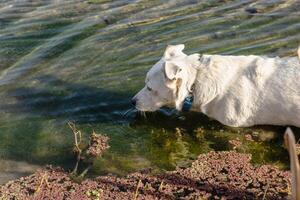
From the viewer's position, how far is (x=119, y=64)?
1046 cm

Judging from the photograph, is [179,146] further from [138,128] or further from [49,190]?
[49,190]

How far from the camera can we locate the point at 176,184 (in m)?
6.79

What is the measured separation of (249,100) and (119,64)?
11.8ft

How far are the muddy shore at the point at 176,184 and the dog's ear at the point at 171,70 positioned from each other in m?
1.33

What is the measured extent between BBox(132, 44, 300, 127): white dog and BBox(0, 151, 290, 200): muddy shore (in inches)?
33.6

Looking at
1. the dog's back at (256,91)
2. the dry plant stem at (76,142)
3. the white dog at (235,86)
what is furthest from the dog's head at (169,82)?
the dry plant stem at (76,142)

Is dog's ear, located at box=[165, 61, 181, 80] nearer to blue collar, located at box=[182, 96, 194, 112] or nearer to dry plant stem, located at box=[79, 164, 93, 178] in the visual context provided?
blue collar, located at box=[182, 96, 194, 112]

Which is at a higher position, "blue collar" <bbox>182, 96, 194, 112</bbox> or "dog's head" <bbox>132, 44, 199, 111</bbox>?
"dog's head" <bbox>132, 44, 199, 111</bbox>

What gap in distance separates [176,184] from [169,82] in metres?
1.71

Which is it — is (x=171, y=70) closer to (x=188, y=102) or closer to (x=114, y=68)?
(x=188, y=102)

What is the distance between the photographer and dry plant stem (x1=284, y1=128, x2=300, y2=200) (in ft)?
13.9

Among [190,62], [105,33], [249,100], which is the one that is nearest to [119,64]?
[105,33]

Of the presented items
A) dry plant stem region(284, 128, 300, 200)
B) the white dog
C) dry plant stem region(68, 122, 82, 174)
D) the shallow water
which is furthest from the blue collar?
dry plant stem region(284, 128, 300, 200)

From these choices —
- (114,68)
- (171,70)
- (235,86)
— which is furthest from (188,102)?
(114,68)
